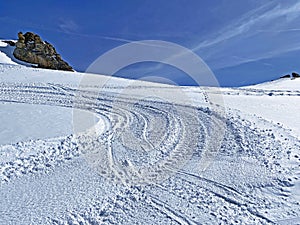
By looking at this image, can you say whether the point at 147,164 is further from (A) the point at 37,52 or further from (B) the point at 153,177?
(A) the point at 37,52

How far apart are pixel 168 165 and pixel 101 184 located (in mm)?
1596

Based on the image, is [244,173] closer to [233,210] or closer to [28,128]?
[233,210]

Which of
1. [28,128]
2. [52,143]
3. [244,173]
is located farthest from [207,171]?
[28,128]

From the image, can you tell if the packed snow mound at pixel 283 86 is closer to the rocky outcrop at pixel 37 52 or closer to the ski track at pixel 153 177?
the ski track at pixel 153 177

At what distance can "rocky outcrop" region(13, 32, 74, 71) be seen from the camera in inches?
1395

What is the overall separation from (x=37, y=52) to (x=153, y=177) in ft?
119

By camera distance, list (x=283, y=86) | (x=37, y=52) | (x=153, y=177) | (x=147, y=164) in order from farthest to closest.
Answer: (x=37, y=52)
(x=283, y=86)
(x=147, y=164)
(x=153, y=177)

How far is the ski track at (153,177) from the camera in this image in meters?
4.43

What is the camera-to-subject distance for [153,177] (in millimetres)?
5609

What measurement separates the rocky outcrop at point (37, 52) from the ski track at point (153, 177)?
98.8 feet

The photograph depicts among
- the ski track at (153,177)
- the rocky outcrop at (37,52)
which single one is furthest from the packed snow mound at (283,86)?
the rocky outcrop at (37,52)

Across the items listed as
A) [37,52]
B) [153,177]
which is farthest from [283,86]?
[37,52]

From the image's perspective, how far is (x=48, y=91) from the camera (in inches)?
576

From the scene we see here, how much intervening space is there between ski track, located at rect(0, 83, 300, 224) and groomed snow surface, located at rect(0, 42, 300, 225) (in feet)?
0.07
